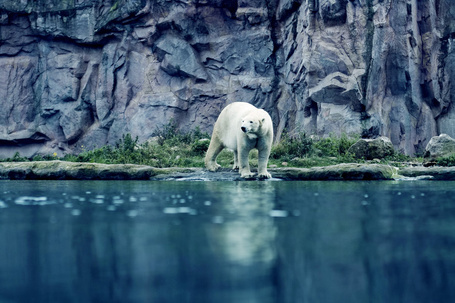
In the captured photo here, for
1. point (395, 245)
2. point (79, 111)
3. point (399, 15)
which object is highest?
point (399, 15)

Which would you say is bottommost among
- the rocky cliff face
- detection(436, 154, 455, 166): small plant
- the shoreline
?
the shoreline

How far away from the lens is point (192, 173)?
11.0 m

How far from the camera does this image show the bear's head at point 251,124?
932 cm

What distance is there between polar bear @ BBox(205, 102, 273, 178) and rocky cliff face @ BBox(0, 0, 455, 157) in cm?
761

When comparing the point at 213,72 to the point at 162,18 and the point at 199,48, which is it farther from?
the point at 162,18

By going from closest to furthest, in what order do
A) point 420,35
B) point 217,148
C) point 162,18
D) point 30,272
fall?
point 30,272
point 217,148
point 420,35
point 162,18

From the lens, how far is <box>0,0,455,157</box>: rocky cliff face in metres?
18.1

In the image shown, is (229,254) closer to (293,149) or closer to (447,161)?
(447,161)

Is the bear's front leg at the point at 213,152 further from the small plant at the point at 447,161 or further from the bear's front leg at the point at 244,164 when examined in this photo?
the small plant at the point at 447,161

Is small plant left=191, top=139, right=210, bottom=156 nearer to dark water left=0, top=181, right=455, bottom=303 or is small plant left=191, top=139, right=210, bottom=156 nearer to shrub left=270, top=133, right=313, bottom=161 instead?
shrub left=270, top=133, right=313, bottom=161

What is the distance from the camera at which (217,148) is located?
11531mm

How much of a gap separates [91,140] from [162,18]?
619 cm

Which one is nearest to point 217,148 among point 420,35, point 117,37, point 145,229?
point 145,229

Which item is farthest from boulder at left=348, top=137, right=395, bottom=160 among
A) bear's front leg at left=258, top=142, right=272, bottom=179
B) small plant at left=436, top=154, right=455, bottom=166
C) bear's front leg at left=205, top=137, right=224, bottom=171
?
bear's front leg at left=258, top=142, right=272, bottom=179
